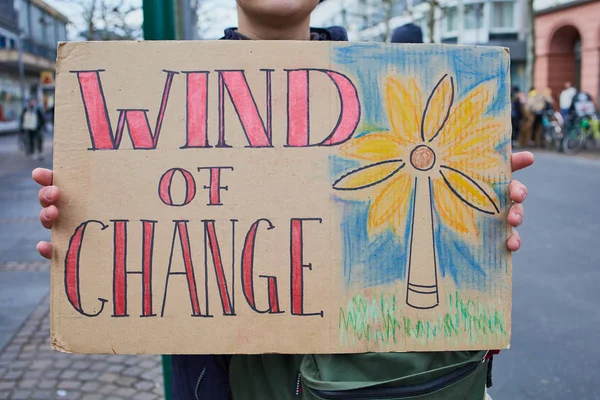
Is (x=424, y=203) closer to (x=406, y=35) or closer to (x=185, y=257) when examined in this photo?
(x=185, y=257)

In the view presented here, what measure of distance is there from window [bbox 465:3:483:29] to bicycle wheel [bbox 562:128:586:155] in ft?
76.9

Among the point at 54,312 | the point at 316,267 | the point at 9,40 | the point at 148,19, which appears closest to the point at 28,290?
the point at 148,19

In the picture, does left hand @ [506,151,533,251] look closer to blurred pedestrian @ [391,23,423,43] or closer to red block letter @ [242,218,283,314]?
red block letter @ [242,218,283,314]

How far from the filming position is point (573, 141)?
47.6ft

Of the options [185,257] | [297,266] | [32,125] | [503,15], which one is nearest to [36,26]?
[503,15]

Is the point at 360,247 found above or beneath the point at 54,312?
above

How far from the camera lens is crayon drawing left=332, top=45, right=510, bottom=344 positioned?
1.41 m

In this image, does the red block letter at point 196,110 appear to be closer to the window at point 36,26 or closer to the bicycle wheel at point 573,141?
the bicycle wheel at point 573,141

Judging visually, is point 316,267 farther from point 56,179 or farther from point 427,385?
point 56,179

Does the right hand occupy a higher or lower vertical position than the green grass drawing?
higher

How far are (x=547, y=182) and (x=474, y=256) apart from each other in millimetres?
8920

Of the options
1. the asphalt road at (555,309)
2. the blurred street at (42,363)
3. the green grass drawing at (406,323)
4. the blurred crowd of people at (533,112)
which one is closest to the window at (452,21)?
the blurred crowd of people at (533,112)

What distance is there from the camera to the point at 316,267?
56.1 inches

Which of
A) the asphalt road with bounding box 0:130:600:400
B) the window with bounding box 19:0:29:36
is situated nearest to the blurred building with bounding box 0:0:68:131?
the window with bounding box 19:0:29:36
